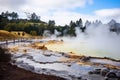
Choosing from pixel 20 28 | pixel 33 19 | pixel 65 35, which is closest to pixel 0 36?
pixel 20 28

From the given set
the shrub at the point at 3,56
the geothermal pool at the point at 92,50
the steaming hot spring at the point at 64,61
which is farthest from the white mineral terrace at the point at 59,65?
the geothermal pool at the point at 92,50

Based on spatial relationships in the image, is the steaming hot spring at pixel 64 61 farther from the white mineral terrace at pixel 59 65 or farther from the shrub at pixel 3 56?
the shrub at pixel 3 56

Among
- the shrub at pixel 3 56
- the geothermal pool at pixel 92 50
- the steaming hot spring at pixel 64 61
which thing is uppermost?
the shrub at pixel 3 56

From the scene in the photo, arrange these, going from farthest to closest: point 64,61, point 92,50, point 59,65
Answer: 1. point 92,50
2. point 64,61
3. point 59,65

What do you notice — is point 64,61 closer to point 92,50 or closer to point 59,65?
point 59,65

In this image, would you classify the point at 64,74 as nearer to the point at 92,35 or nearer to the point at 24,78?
the point at 24,78

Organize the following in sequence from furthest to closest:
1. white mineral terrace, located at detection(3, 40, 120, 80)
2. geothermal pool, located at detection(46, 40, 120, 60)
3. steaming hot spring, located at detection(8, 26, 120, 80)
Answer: geothermal pool, located at detection(46, 40, 120, 60)
steaming hot spring, located at detection(8, 26, 120, 80)
white mineral terrace, located at detection(3, 40, 120, 80)

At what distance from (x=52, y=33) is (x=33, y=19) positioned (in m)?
50.0

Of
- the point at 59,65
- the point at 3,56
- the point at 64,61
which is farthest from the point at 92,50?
the point at 3,56

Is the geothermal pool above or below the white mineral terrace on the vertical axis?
below

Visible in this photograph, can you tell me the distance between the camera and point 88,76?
13.4m

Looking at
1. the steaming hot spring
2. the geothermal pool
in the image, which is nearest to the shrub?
the steaming hot spring

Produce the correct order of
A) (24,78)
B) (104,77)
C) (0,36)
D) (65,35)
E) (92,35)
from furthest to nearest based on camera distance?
(65,35) → (92,35) → (0,36) → (104,77) → (24,78)

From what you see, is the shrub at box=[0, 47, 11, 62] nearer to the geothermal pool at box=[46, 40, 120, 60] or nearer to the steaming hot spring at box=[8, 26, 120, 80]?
the steaming hot spring at box=[8, 26, 120, 80]
